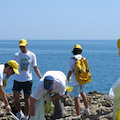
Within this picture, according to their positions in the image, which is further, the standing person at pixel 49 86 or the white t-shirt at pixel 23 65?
the white t-shirt at pixel 23 65

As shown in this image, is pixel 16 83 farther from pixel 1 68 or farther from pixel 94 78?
pixel 94 78

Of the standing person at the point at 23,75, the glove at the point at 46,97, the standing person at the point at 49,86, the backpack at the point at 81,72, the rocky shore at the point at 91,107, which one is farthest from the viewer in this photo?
the rocky shore at the point at 91,107

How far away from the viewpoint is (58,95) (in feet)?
24.9

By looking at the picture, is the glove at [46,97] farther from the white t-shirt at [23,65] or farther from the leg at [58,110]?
the white t-shirt at [23,65]

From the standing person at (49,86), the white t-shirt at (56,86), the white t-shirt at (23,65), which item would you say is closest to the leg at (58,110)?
the white t-shirt at (23,65)

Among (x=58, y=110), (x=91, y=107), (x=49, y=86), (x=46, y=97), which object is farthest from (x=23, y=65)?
(x=91, y=107)

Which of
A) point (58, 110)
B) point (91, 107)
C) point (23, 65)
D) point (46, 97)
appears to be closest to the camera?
point (46, 97)

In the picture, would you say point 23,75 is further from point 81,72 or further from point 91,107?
point 91,107

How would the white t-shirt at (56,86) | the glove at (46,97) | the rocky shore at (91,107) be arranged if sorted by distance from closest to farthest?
Answer: the white t-shirt at (56,86), the glove at (46,97), the rocky shore at (91,107)

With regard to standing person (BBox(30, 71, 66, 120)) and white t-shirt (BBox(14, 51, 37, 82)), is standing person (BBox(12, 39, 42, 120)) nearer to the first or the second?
white t-shirt (BBox(14, 51, 37, 82))

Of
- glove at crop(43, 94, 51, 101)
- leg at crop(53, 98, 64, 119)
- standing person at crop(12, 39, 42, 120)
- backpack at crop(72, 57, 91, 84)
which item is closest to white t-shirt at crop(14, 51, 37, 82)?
standing person at crop(12, 39, 42, 120)

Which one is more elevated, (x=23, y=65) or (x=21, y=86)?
(x=23, y=65)

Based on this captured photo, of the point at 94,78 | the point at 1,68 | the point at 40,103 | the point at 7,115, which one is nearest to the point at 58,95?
the point at 40,103

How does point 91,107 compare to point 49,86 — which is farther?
point 91,107
